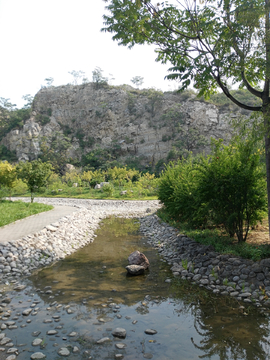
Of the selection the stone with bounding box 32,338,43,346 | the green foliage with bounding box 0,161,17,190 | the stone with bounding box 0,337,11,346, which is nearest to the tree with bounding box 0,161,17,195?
the green foliage with bounding box 0,161,17,190

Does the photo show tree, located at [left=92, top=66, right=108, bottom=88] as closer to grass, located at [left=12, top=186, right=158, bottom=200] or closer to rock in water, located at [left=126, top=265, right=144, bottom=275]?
grass, located at [left=12, top=186, right=158, bottom=200]

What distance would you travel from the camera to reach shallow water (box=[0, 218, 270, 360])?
13.2 ft

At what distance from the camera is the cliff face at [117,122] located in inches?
2042

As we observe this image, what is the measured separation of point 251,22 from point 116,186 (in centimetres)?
2990

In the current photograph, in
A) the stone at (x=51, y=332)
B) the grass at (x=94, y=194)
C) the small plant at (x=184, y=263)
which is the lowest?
the grass at (x=94, y=194)

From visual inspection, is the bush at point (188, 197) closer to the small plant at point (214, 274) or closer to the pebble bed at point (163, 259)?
the pebble bed at point (163, 259)

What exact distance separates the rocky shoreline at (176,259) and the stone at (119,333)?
2.70 m

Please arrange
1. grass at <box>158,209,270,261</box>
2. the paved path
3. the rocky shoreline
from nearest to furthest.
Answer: the rocky shoreline → grass at <box>158,209,270,261</box> → the paved path

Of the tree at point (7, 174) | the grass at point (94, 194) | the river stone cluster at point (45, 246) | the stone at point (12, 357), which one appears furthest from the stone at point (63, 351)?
the grass at point (94, 194)

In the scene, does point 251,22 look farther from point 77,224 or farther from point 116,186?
point 116,186

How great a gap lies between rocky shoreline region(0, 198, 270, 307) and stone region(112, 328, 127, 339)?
270 cm

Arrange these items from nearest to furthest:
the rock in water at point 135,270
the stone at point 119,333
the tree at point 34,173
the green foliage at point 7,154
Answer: the stone at point 119,333, the rock in water at point 135,270, the tree at point 34,173, the green foliage at point 7,154

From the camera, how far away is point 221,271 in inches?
260

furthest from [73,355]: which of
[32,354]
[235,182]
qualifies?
[235,182]
